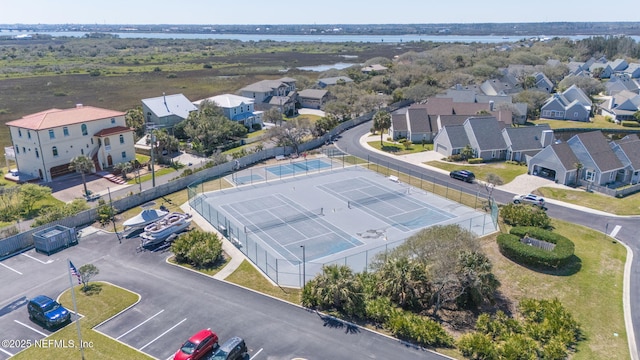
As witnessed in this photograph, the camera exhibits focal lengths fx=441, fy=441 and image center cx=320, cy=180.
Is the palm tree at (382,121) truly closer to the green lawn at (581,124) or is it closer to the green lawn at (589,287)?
the green lawn at (589,287)

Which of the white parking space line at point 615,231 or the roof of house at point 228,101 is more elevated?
the roof of house at point 228,101

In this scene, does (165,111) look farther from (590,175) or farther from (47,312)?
(590,175)

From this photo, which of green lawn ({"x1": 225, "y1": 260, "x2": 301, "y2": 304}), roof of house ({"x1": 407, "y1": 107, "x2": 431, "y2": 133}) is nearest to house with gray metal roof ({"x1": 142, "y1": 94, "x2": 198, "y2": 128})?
roof of house ({"x1": 407, "y1": 107, "x2": 431, "y2": 133})

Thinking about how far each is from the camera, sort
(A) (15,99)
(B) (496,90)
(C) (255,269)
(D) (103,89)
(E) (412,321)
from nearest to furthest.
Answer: (E) (412,321)
(C) (255,269)
(B) (496,90)
(A) (15,99)
(D) (103,89)

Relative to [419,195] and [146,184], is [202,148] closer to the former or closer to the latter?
[146,184]

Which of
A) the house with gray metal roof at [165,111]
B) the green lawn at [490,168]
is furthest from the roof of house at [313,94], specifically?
the green lawn at [490,168]

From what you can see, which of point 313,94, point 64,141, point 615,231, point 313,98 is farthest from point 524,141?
point 64,141

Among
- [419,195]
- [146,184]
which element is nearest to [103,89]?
[146,184]

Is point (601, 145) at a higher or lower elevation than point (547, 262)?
higher
